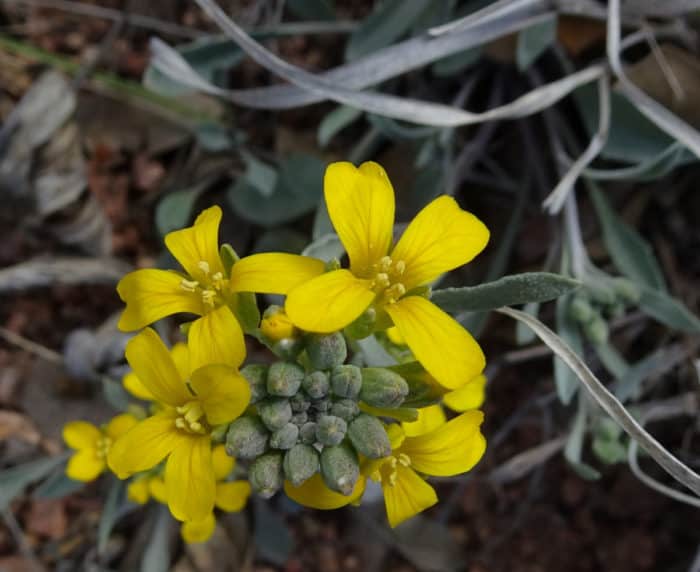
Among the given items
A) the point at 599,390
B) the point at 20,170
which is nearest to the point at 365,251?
the point at 599,390

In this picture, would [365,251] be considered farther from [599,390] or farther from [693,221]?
[693,221]

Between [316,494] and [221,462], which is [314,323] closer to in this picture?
[316,494]

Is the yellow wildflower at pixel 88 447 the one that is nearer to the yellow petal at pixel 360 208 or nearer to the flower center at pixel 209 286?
the flower center at pixel 209 286

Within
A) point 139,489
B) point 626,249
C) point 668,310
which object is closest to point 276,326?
point 139,489

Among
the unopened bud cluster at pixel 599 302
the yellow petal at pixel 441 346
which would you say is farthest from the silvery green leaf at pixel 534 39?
the yellow petal at pixel 441 346

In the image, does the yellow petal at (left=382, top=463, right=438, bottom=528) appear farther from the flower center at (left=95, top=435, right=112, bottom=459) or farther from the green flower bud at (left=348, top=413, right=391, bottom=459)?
the flower center at (left=95, top=435, right=112, bottom=459)

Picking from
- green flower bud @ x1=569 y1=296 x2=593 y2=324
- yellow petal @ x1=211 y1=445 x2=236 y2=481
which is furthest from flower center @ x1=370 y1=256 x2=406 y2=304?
green flower bud @ x1=569 y1=296 x2=593 y2=324
